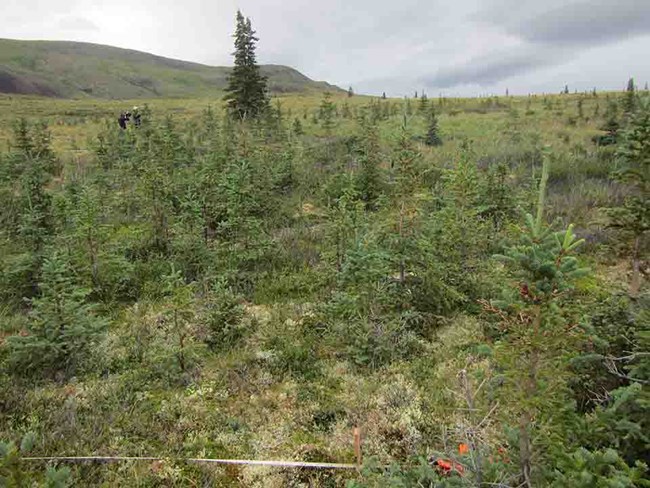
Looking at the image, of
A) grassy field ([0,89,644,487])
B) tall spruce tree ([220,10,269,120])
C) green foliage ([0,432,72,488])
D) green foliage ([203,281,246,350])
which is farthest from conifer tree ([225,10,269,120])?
green foliage ([0,432,72,488])

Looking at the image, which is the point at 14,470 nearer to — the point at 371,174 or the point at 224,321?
the point at 224,321

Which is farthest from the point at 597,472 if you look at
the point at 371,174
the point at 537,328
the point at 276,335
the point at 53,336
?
the point at 371,174

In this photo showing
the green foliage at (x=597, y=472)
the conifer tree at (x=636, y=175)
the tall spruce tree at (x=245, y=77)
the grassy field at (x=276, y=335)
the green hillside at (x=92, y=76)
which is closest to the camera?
the green foliage at (x=597, y=472)

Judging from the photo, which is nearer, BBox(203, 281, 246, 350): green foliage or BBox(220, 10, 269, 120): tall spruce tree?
BBox(203, 281, 246, 350): green foliage

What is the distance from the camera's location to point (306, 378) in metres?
6.79

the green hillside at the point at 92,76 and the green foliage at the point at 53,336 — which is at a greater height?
the green hillside at the point at 92,76

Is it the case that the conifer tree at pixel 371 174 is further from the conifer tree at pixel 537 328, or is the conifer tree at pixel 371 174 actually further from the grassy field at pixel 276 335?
the conifer tree at pixel 537 328

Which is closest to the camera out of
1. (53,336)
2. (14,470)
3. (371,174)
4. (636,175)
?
(14,470)

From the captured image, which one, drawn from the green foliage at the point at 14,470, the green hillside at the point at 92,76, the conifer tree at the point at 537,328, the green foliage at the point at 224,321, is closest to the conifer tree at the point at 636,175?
the conifer tree at the point at 537,328

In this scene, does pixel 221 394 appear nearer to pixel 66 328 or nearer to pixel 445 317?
pixel 66 328

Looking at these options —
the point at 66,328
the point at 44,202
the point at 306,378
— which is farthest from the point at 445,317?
the point at 44,202

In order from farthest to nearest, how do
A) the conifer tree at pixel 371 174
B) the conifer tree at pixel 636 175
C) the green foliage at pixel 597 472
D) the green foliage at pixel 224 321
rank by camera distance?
the conifer tree at pixel 371 174 < the green foliage at pixel 224 321 < the conifer tree at pixel 636 175 < the green foliage at pixel 597 472

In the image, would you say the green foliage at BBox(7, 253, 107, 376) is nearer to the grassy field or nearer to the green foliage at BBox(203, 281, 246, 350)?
the grassy field

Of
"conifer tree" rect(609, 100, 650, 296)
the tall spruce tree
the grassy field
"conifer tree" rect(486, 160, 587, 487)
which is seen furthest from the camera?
the tall spruce tree
